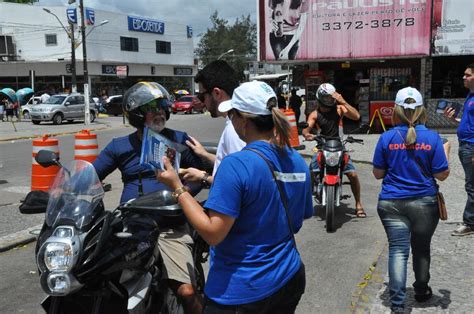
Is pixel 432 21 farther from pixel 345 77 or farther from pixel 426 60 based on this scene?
pixel 345 77

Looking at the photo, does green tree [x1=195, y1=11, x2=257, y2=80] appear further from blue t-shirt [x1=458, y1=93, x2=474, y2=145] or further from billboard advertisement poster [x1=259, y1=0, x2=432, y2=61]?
blue t-shirt [x1=458, y1=93, x2=474, y2=145]

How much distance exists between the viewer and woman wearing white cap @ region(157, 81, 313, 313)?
216 centimetres

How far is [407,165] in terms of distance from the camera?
382cm

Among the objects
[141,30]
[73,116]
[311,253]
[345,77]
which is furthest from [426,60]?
[141,30]

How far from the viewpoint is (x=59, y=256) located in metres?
2.19

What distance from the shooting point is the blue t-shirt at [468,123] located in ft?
18.8

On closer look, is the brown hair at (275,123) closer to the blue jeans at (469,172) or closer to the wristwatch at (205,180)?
the wristwatch at (205,180)

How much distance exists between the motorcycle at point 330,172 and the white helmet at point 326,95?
18.9 inches

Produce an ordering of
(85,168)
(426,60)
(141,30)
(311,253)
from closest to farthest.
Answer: (85,168), (311,253), (426,60), (141,30)

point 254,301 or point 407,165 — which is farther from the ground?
point 407,165

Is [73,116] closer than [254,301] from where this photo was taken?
No

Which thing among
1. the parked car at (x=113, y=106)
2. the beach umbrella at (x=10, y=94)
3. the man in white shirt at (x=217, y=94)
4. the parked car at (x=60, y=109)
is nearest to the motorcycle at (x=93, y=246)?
the man in white shirt at (x=217, y=94)

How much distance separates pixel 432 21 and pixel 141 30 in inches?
1603

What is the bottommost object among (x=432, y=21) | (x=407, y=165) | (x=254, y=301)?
(x=254, y=301)
